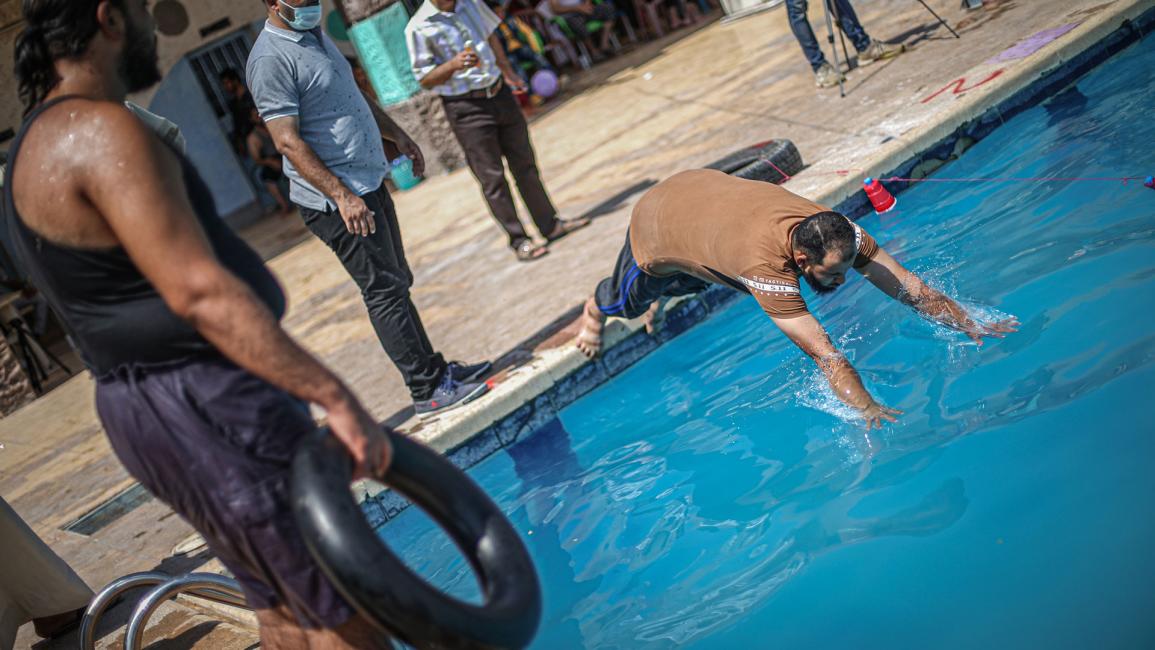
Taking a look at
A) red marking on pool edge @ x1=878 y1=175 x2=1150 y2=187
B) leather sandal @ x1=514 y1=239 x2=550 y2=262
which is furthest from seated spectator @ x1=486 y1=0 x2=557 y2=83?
red marking on pool edge @ x1=878 y1=175 x2=1150 y2=187

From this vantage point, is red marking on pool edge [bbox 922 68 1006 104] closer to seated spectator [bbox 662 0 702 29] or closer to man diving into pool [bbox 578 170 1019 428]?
man diving into pool [bbox 578 170 1019 428]

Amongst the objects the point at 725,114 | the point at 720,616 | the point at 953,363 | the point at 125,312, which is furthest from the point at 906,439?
the point at 725,114

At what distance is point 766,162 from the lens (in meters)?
6.48

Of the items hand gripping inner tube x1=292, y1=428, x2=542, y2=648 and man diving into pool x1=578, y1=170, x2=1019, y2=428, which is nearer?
hand gripping inner tube x1=292, y1=428, x2=542, y2=648

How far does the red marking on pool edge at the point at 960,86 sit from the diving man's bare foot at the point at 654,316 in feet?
8.67

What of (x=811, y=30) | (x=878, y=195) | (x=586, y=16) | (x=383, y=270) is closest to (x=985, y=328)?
(x=878, y=195)

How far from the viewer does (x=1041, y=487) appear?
3.59m

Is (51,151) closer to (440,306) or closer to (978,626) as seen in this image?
(978,626)

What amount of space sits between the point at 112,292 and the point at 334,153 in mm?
2654

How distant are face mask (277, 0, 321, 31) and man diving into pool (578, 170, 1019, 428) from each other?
1757 millimetres

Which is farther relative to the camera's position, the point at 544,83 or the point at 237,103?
the point at 237,103

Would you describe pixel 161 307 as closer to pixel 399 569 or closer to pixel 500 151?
pixel 399 569

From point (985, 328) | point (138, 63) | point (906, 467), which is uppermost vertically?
point (138, 63)

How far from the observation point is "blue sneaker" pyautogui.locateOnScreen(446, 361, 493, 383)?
5.47 metres
